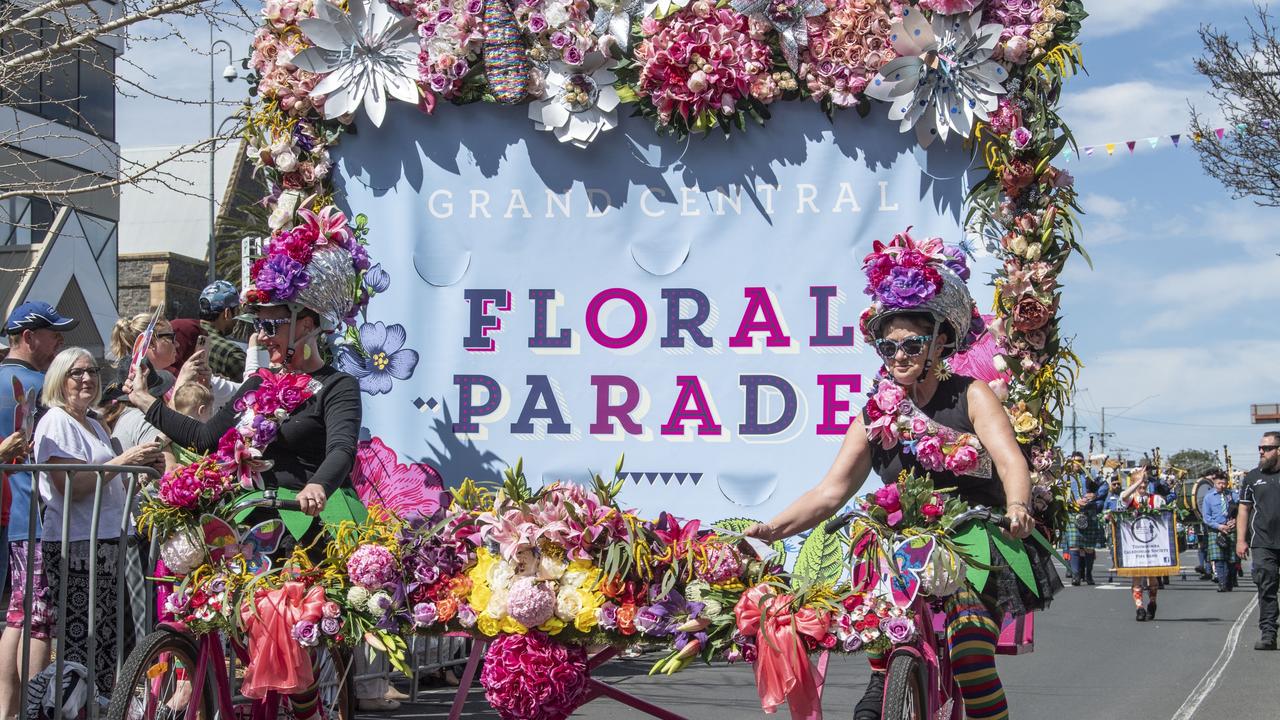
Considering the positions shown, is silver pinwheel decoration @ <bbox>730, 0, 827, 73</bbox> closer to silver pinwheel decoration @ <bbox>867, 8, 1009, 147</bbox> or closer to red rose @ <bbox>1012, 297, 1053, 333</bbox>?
silver pinwheel decoration @ <bbox>867, 8, 1009, 147</bbox>

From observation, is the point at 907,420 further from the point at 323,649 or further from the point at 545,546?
the point at 323,649

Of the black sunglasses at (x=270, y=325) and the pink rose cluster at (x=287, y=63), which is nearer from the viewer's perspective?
the black sunglasses at (x=270, y=325)

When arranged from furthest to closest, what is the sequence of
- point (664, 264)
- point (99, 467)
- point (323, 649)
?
point (664, 264) < point (99, 467) < point (323, 649)

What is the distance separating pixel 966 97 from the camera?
235 inches

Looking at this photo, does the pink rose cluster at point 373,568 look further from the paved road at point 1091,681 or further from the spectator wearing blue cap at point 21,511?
the paved road at point 1091,681

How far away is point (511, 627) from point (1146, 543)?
15.3 m

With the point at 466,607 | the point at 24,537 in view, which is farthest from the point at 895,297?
the point at 24,537

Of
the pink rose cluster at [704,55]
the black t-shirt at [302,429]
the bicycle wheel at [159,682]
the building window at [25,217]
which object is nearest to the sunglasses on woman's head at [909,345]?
the pink rose cluster at [704,55]

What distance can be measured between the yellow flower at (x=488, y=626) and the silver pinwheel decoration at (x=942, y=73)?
9.05 feet

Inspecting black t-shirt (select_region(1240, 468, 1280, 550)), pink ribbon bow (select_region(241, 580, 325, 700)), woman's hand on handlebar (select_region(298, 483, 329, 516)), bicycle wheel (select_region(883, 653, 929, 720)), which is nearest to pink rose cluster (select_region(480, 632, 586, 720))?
pink ribbon bow (select_region(241, 580, 325, 700))

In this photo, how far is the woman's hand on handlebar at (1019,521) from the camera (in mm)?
4617

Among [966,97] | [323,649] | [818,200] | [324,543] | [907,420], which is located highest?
[966,97]

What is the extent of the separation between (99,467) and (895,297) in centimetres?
325

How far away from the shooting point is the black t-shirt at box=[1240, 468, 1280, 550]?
13398mm
